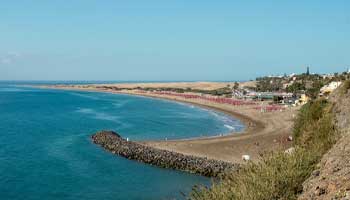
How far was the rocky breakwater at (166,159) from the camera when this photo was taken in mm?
37500

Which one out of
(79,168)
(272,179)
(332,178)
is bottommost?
(79,168)

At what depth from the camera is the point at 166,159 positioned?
41.5 m

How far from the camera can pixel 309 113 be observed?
2862cm

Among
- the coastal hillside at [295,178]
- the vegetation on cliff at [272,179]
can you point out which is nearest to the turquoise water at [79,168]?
the vegetation on cliff at [272,179]

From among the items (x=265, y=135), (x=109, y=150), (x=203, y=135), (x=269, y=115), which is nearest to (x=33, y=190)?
(x=109, y=150)

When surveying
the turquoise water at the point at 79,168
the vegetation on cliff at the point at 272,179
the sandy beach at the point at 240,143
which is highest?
the vegetation on cliff at the point at 272,179

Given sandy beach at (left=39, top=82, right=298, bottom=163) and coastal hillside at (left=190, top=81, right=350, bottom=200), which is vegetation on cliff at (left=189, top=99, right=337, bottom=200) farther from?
sandy beach at (left=39, top=82, right=298, bottom=163)

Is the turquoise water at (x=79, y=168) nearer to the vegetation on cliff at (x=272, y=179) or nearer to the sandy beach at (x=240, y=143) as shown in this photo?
the sandy beach at (x=240, y=143)

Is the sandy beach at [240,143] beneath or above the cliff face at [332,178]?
beneath

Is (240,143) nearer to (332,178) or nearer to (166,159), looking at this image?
(166,159)

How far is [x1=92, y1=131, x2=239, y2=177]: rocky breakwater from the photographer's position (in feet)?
123

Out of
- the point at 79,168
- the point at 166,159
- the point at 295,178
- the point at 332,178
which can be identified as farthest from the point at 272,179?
the point at 79,168

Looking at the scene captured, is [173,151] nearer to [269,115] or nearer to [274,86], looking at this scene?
[269,115]

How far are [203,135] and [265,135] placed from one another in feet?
A: 28.1
